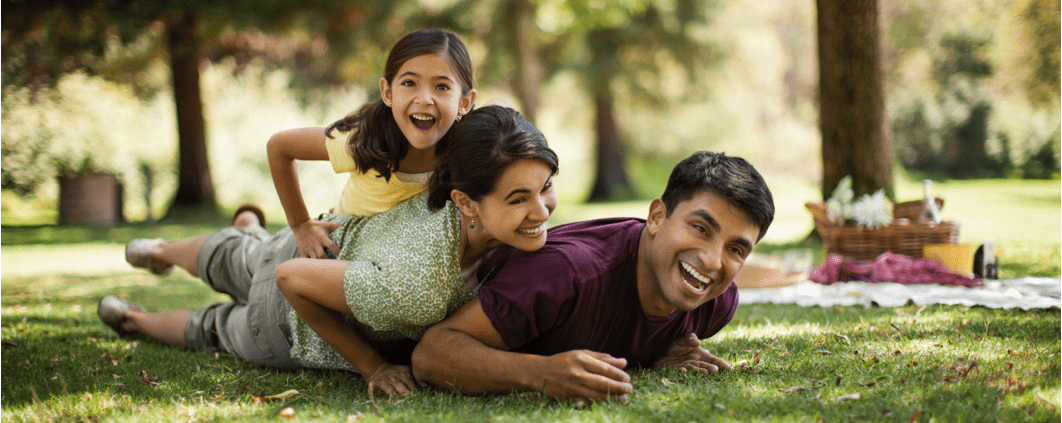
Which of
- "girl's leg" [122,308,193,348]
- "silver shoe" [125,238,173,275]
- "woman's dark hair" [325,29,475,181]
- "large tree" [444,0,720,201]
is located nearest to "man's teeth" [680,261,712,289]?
"woman's dark hair" [325,29,475,181]

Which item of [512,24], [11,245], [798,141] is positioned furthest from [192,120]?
[798,141]

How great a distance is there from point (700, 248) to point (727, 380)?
66 cm

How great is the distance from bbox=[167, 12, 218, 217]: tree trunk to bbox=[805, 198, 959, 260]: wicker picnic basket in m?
12.6

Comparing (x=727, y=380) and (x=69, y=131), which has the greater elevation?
(x=69, y=131)

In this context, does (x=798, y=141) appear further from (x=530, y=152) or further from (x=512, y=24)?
(x=530, y=152)

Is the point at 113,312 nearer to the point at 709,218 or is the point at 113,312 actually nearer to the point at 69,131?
the point at 709,218

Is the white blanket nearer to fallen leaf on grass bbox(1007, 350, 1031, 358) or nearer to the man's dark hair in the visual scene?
fallen leaf on grass bbox(1007, 350, 1031, 358)

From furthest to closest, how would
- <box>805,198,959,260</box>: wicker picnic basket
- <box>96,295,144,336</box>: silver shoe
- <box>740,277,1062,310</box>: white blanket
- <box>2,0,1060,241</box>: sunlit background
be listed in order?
<box>2,0,1060,241</box>: sunlit background → <box>805,198,959,260</box>: wicker picnic basket → <box>740,277,1062,310</box>: white blanket → <box>96,295,144,336</box>: silver shoe

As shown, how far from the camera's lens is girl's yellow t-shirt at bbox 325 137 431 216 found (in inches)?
142

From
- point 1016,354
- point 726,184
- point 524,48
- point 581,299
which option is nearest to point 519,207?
point 581,299

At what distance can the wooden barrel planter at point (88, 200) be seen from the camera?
16.3 m

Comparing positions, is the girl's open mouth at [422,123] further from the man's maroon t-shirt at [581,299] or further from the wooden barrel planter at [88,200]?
the wooden barrel planter at [88,200]

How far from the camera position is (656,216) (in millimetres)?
3029

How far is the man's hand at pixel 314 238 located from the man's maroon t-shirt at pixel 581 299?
105cm
